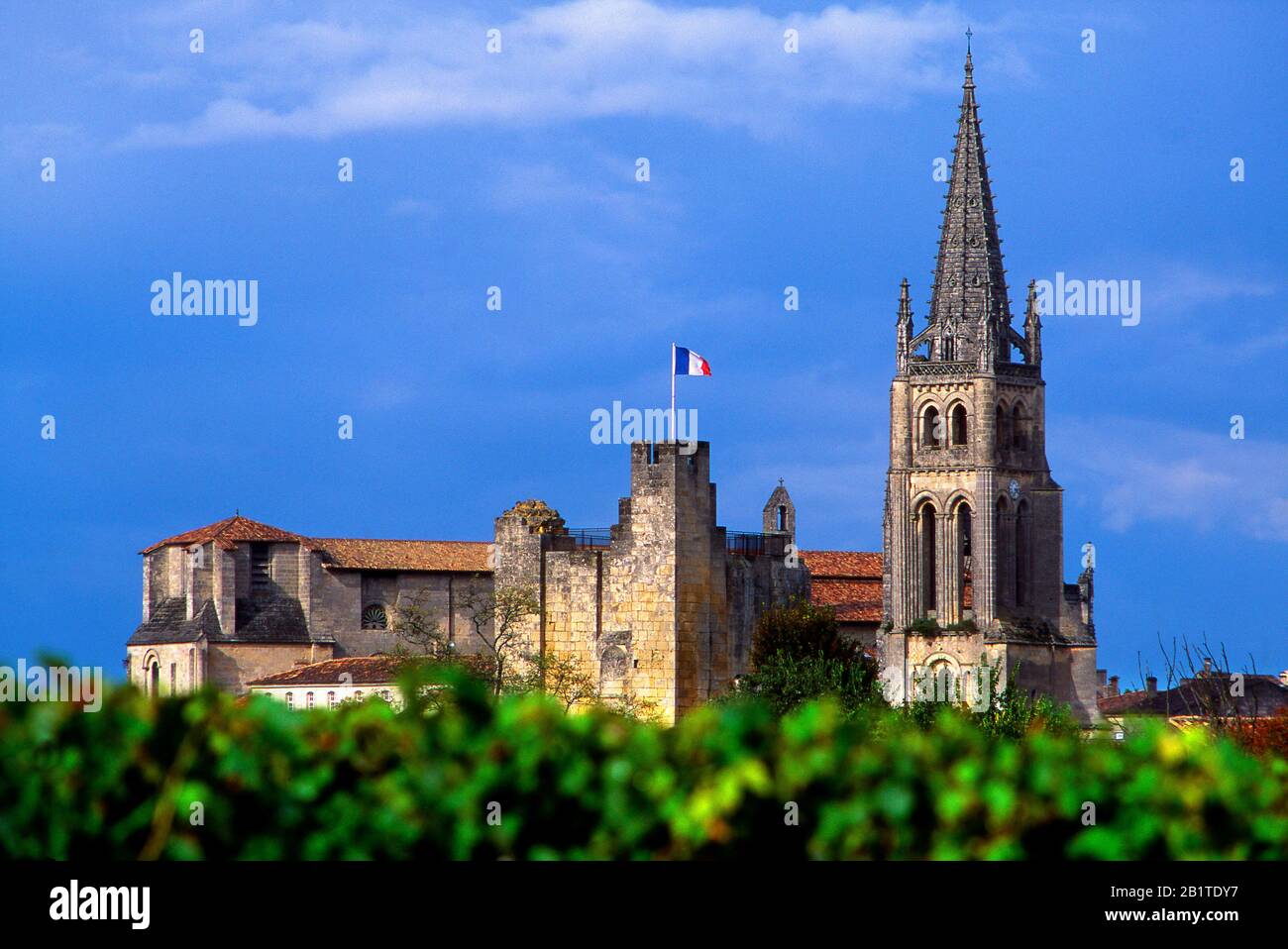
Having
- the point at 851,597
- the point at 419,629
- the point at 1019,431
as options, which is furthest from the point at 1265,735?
the point at 1019,431

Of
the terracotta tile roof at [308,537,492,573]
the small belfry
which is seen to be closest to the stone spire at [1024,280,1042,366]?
the small belfry

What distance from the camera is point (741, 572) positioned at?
67438 mm

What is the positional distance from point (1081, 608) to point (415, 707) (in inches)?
4423

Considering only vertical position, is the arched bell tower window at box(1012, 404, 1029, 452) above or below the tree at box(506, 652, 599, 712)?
above

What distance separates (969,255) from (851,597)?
59.3 ft

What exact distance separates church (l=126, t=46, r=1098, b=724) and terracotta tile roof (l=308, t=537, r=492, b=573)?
0.13 meters

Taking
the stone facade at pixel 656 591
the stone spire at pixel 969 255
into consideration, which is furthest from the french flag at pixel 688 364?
the stone spire at pixel 969 255

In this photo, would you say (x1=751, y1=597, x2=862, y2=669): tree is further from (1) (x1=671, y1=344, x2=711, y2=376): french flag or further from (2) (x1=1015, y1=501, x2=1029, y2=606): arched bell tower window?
(2) (x1=1015, y1=501, x2=1029, y2=606): arched bell tower window

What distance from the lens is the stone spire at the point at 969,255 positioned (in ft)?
362

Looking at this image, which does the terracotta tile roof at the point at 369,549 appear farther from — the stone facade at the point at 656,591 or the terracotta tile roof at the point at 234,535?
the stone facade at the point at 656,591

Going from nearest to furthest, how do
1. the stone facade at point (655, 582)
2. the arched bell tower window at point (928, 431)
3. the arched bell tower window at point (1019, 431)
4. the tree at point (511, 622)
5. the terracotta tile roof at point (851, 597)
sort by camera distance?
the stone facade at point (655, 582) < the tree at point (511, 622) < the terracotta tile roof at point (851, 597) < the arched bell tower window at point (928, 431) < the arched bell tower window at point (1019, 431)

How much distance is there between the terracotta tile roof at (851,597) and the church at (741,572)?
16 cm

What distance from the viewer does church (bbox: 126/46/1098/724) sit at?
65.2 meters
